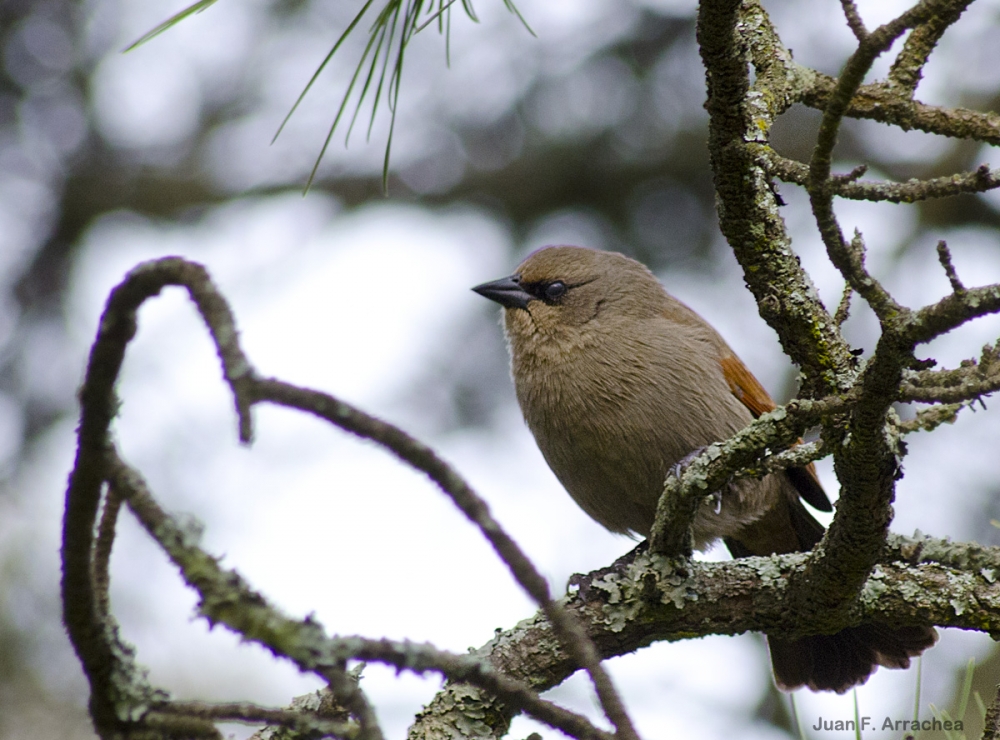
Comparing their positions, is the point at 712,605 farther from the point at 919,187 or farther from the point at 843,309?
the point at 919,187

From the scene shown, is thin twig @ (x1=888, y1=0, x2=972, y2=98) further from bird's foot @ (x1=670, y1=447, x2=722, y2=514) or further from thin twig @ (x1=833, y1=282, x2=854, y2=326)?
bird's foot @ (x1=670, y1=447, x2=722, y2=514)

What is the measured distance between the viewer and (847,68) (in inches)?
73.9

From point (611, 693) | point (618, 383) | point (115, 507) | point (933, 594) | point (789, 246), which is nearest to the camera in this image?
point (611, 693)

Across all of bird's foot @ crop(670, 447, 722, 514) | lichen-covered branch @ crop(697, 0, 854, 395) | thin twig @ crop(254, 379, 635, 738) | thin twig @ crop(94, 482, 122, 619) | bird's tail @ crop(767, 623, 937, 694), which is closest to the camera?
thin twig @ crop(254, 379, 635, 738)

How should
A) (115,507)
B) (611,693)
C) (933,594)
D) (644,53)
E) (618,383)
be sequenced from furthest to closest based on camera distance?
(644,53) → (618,383) → (933,594) → (115,507) → (611,693)

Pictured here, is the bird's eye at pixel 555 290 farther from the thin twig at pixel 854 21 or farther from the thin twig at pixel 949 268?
the thin twig at pixel 949 268

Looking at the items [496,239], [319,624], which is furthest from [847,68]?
[496,239]

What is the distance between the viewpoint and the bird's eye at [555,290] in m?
4.52

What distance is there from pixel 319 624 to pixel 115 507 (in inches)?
18.4

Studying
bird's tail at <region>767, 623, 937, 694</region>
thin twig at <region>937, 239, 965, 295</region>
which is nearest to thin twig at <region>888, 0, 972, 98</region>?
thin twig at <region>937, 239, 965, 295</region>

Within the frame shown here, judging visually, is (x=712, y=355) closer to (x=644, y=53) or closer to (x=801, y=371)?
(x=801, y=371)

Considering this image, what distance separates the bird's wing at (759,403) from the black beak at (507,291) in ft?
2.93

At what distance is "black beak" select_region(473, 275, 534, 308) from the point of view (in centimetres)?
458

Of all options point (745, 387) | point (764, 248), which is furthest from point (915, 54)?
point (745, 387)
